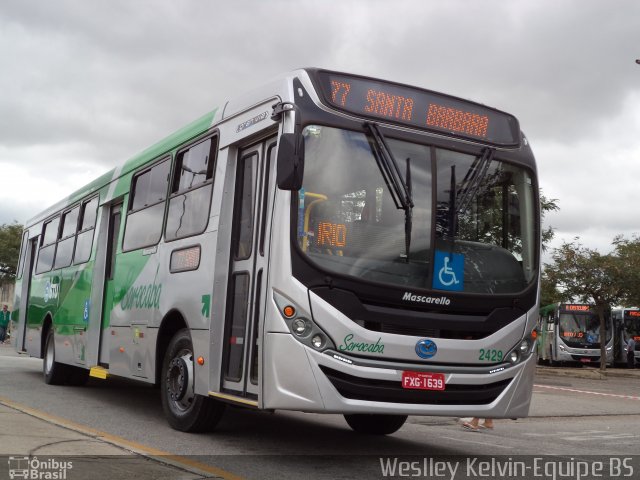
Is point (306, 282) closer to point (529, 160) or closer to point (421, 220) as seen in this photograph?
point (421, 220)

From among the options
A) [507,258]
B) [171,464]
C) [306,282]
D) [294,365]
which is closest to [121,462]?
[171,464]

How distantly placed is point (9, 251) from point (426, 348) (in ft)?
168

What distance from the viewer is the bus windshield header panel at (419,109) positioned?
24.5ft

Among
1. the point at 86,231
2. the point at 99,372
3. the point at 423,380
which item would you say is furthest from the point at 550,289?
the point at 423,380

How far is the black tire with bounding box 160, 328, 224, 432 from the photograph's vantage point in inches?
330

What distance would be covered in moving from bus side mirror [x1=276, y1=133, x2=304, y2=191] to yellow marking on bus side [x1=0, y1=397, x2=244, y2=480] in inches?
91.6

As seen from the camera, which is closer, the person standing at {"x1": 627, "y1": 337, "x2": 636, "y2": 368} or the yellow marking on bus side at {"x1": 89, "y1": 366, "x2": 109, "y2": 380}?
the yellow marking on bus side at {"x1": 89, "y1": 366, "x2": 109, "y2": 380}

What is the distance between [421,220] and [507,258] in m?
1.06

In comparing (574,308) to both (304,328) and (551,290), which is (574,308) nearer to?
(551,290)

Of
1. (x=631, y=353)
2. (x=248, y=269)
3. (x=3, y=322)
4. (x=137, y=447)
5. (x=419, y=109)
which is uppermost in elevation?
(x=419, y=109)

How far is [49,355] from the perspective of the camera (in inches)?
583

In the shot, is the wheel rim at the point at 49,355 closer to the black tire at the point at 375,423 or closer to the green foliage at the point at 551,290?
the black tire at the point at 375,423

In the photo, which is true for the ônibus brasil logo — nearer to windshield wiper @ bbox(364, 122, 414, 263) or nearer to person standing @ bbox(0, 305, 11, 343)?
windshield wiper @ bbox(364, 122, 414, 263)

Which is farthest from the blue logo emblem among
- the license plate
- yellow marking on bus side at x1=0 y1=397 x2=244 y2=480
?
yellow marking on bus side at x1=0 y1=397 x2=244 y2=480
